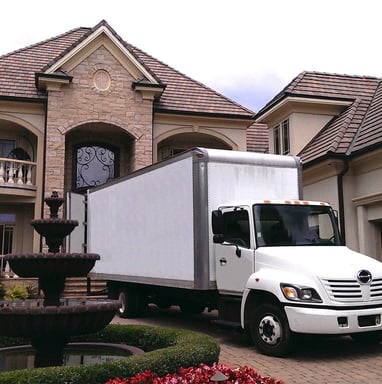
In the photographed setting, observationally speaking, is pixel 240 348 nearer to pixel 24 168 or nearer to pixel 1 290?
pixel 1 290

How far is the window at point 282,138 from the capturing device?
1978 cm

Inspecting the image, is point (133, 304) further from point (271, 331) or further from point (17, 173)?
point (17, 173)

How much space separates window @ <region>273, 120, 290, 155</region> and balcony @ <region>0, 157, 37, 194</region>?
9.24 metres

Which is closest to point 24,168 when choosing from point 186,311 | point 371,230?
point 186,311

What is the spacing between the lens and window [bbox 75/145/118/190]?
21.7 m

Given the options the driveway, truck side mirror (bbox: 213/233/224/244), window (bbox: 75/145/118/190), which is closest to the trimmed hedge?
the driveway

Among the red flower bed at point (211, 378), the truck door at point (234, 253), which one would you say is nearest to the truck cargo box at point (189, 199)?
the truck door at point (234, 253)

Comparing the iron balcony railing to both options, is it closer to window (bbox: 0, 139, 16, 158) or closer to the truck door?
window (bbox: 0, 139, 16, 158)

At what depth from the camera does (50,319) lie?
5738 mm

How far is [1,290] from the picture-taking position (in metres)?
17.4

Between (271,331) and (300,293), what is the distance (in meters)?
0.84

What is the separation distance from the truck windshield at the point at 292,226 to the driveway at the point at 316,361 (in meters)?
1.74

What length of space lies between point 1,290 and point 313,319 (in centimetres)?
1266

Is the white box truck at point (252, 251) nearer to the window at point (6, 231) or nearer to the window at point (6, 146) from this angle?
the window at point (6, 231)
